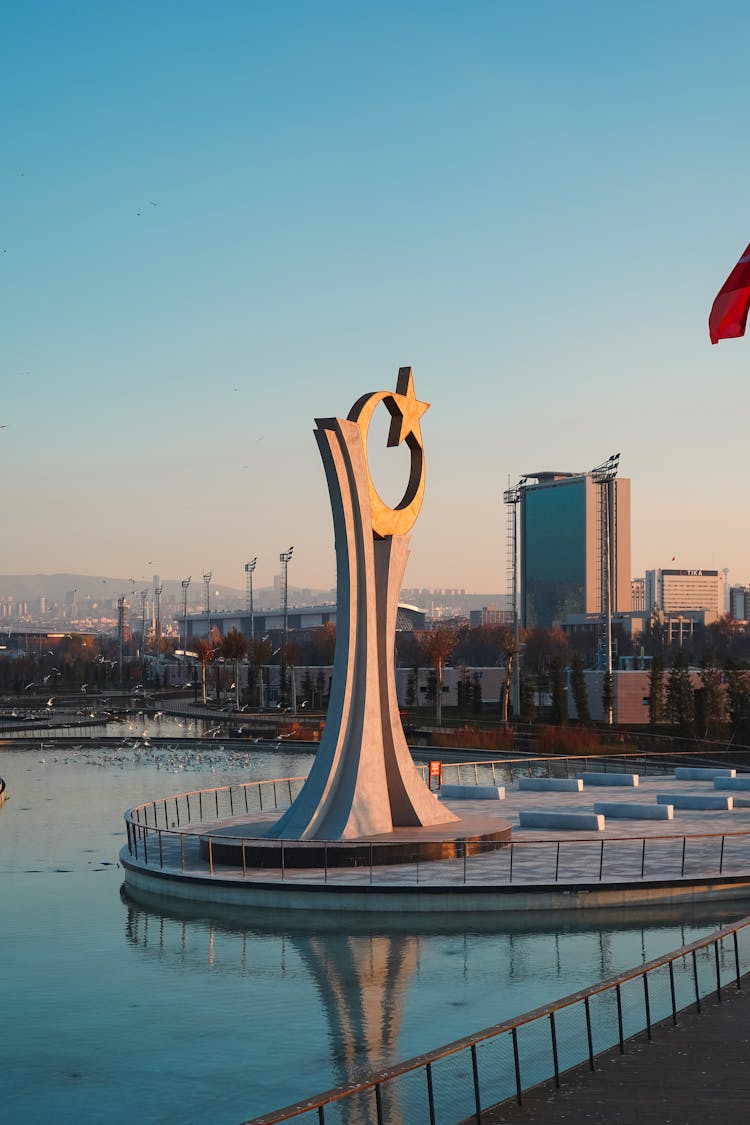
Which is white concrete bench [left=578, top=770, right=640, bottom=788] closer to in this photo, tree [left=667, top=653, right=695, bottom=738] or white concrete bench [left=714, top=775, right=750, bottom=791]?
white concrete bench [left=714, top=775, right=750, bottom=791]

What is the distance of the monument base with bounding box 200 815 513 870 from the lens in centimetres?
2384

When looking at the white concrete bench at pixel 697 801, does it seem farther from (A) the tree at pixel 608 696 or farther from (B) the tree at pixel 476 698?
(B) the tree at pixel 476 698

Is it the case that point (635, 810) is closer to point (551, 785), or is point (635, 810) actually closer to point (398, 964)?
point (551, 785)

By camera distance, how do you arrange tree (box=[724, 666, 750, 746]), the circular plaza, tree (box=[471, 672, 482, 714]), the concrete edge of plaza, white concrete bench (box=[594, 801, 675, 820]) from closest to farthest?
the concrete edge of plaza
the circular plaza
white concrete bench (box=[594, 801, 675, 820])
tree (box=[724, 666, 750, 746])
tree (box=[471, 672, 482, 714])

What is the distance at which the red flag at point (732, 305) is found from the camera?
1880 centimetres

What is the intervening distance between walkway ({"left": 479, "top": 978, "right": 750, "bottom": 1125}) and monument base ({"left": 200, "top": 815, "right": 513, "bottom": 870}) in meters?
10.3

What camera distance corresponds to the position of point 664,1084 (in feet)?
38.2

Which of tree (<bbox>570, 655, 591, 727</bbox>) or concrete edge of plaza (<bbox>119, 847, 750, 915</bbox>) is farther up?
tree (<bbox>570, 655, 591, 727</bbox>)

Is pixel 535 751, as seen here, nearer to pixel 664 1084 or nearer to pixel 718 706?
pixel 718 706

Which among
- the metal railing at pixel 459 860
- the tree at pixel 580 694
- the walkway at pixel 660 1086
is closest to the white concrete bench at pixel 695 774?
the metal railing at pixel 459 860

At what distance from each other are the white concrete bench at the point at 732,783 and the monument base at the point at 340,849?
12544mm

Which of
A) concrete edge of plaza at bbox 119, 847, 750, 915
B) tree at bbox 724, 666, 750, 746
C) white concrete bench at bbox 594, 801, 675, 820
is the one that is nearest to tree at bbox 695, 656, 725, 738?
tree at bbox 724, 666, 750, 746

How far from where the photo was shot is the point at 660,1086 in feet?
38.0

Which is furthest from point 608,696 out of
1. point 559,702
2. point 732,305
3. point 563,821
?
point 732,305
